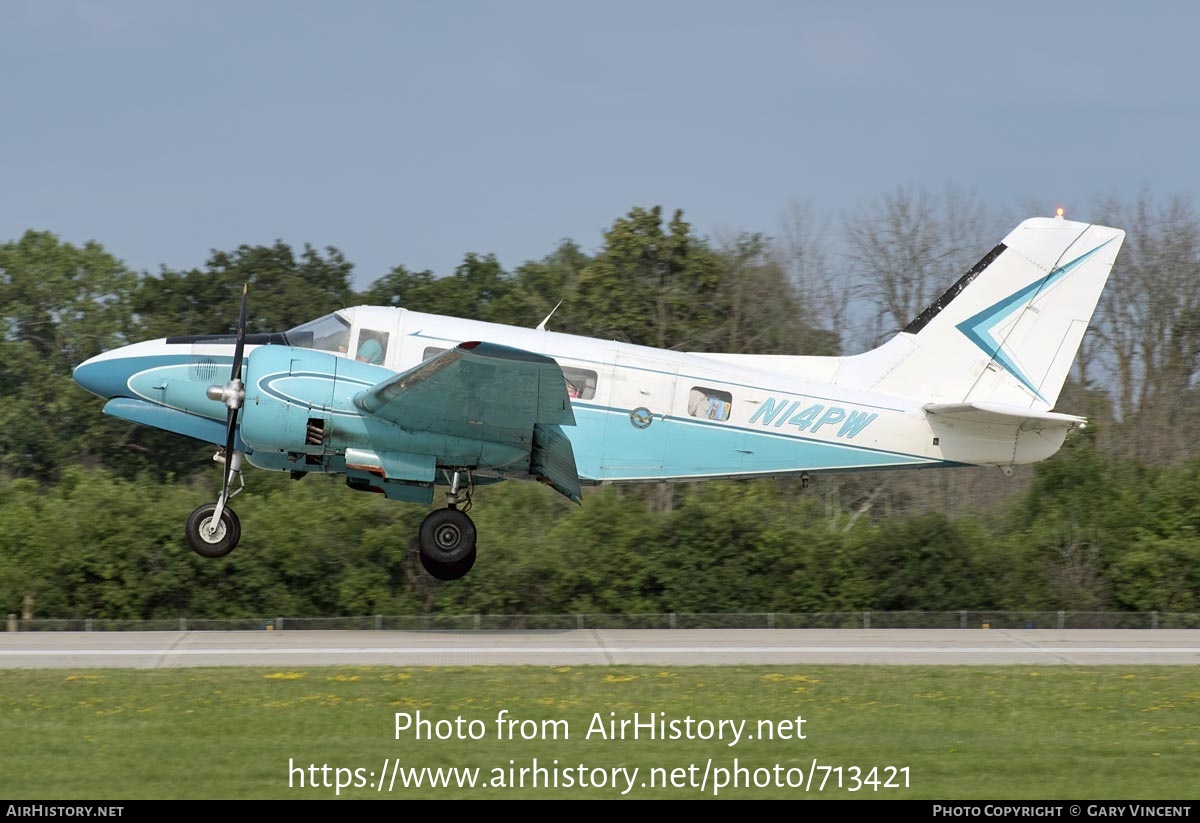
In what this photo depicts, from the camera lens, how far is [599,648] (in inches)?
656

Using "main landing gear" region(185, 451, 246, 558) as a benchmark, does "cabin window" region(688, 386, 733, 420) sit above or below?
above

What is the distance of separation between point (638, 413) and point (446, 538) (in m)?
2.97

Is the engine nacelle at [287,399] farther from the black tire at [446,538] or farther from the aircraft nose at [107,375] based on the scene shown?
the black tire at [446,538]

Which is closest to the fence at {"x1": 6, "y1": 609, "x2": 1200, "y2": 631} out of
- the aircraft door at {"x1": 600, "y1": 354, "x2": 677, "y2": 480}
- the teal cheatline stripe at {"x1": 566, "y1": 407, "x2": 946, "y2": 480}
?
the teal cheatline stripe at {"x1": 566, "y1": 407, "x2": 946, "y2": 480}

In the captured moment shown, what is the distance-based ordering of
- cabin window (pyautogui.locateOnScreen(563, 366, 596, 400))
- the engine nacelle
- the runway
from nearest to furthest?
1. the runway
2. the engine nacelle
3. cabin window (pyautogui.locateOnScreen(563, 366, 596, 400))

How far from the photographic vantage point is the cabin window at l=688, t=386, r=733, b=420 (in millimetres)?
17250

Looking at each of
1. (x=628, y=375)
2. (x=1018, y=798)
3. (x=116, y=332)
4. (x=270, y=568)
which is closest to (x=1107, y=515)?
(x=628, y=375)

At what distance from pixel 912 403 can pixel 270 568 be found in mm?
13940

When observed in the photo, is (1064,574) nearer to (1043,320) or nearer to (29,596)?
(1043,320)

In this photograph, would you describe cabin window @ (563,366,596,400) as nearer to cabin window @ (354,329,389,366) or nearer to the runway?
cabin window @ (354,329,389,366)

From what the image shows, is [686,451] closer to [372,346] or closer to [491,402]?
[491,402]

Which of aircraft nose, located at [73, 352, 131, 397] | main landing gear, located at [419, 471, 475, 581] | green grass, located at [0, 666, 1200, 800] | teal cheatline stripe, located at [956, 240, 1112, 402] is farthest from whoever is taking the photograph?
teal cheatline stripe, located at [956, 240, 1112, 402]

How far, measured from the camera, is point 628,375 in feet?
56.1

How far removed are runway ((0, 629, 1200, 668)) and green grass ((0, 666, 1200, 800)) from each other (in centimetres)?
67
